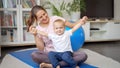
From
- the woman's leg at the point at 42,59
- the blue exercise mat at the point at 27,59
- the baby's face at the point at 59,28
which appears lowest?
the blue exercise mat at the point at 27,59

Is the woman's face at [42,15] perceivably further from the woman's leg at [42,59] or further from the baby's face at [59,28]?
the woman's leg at [42,59]

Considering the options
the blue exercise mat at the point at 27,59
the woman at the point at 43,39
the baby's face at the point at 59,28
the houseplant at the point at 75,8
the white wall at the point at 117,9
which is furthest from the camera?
the white wall at the point at 117,9

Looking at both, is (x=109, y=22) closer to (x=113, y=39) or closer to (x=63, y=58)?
(x=113, y=39)

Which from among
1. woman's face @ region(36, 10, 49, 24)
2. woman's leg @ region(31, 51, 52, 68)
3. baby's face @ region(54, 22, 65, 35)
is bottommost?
woman's leg @ region(31, 51, 52, 68)

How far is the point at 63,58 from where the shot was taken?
→ 1.93 m

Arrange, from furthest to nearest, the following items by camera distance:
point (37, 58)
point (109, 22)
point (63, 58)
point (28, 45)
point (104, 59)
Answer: point (109, 22)
point (28, 45)
point (104, 59)
point (37, 58)
point (63, 58)

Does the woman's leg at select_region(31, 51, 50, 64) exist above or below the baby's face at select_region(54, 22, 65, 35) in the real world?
below

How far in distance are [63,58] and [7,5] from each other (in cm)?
174

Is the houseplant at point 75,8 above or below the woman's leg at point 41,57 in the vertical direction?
above

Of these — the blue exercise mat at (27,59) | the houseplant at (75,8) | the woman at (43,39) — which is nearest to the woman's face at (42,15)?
the woman at (43,39)

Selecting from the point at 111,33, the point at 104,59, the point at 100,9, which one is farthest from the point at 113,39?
the point at 104,59

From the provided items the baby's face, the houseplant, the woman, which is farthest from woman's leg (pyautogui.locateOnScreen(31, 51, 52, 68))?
the houseplant

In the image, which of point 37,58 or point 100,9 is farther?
point 100,9

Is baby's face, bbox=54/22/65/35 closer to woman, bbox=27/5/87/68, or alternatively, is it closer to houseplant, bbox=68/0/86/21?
woman, bbox=27/5/87/68
